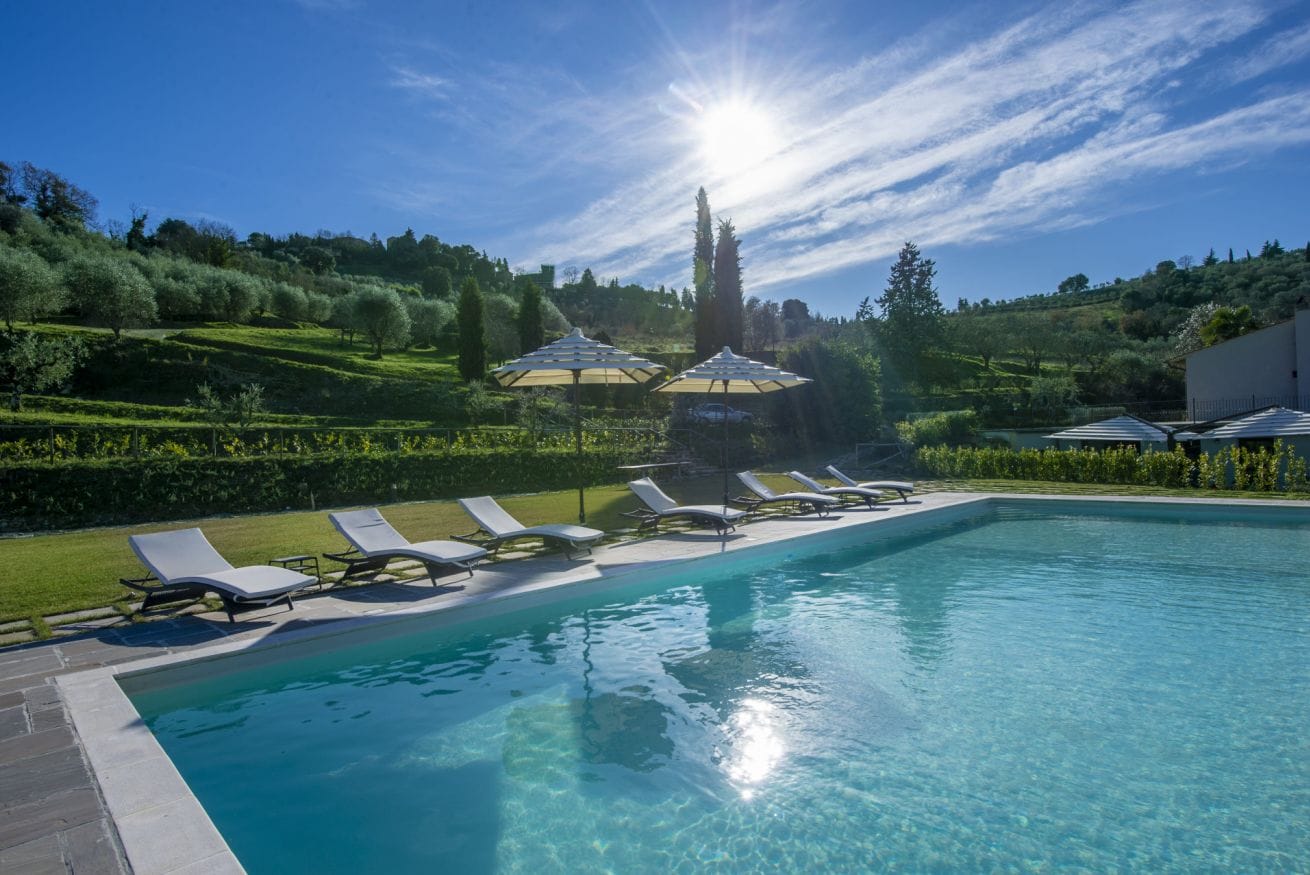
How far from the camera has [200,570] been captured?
6.24m

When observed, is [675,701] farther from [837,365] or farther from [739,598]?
[837,365]

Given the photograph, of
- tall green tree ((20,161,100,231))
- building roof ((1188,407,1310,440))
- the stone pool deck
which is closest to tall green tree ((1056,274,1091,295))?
building roof ((1188,407,1310,440))

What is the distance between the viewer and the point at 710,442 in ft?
67.6

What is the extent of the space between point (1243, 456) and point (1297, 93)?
8.14 meters

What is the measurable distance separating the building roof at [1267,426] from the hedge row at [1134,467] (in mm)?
368

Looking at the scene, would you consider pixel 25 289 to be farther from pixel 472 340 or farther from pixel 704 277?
pixel 704 277

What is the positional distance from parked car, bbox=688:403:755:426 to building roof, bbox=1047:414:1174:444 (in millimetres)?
9101

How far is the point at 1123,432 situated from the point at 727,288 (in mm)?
20115

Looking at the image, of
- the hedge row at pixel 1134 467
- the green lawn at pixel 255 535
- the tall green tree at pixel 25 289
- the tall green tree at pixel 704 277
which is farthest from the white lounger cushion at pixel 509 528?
the tall green tree at pixel 25 289

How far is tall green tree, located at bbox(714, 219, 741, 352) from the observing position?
115 ft

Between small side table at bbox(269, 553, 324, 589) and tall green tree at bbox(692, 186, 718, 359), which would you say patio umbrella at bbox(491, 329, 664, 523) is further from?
tall green tree at bbox(692, 186, 718, 359)

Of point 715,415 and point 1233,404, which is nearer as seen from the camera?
point 715,415

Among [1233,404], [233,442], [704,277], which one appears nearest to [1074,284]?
[1233,404]

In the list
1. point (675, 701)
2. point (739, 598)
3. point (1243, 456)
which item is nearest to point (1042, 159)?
point (1243, 456)
